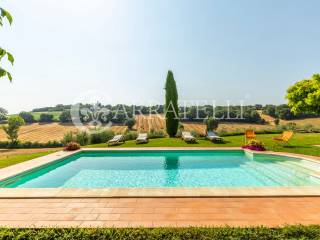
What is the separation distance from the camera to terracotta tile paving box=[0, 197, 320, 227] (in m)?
4.57

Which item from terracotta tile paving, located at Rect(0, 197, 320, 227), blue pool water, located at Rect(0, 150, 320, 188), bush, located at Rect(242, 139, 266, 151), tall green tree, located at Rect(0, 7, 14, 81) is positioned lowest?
blue pool water, located at Rect(0, 150, 320, 188)

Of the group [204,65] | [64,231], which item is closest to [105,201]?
[64,231]

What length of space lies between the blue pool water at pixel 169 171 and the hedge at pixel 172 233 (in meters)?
4.70

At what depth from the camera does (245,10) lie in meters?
13.8

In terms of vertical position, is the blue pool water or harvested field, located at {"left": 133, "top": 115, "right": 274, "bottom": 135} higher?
harvested field, located at {"left": 133, "top": 115, "right": 274, "bottom": 135}

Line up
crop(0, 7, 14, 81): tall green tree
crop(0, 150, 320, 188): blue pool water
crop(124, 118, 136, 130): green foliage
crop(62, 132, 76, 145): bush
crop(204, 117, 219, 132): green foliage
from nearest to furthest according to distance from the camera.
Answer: crop(0, 7, 14, 81): tall green tree < crop(0, 150, 320, 188): blue pool water < crop(62, 132, 76, 145): bush < crop(204, 117, 219, 132): green foliage < crop(124, 118, 136, 130): green foliage

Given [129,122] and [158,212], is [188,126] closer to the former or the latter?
[129,122]

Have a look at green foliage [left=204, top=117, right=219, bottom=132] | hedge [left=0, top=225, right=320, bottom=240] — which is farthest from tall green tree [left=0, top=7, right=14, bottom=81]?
green foliage [left=204, top=117, right=219, bottom=132]

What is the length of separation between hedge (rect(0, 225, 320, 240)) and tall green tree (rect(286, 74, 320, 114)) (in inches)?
460

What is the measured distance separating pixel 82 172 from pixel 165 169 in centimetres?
401

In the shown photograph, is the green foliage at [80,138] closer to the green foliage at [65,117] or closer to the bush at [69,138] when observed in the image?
the bush at [69,138]

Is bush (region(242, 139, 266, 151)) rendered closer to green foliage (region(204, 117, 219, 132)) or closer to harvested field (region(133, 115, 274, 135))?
green foliage (region(204, 117, 219, 132))

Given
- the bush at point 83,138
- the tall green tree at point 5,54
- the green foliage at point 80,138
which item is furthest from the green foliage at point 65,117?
the tall green tree at point 5,54

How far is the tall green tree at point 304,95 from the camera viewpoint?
13242 millimetres
